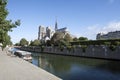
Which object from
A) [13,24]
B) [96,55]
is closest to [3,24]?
[13,24]

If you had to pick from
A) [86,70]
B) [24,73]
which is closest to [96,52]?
[86,70]

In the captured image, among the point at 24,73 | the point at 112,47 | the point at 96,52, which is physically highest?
the point at 112,47

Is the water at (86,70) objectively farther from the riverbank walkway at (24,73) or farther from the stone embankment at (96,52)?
the stone embankment at (96,52)

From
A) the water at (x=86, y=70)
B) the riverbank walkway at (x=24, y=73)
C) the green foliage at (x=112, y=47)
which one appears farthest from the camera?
the green foliage at (x=112, y=47)

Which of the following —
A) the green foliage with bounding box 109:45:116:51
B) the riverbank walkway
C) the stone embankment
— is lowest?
the riverbank walkway

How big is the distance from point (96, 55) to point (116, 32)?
9192 centimetres

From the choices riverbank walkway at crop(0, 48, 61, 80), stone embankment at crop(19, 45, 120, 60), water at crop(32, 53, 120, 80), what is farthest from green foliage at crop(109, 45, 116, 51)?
riverbank walkway at crop(0, 48, 61, 80)

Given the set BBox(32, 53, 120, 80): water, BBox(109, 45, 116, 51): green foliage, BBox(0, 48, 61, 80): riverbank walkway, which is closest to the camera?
BBox(0, 48, 61, 80): riverbank walkway

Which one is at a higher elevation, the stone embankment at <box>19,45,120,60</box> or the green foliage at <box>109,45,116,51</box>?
the green foliage at <box>109,45,116,51</box>

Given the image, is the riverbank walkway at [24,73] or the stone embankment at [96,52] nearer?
the riverbank walkway at [24,73]

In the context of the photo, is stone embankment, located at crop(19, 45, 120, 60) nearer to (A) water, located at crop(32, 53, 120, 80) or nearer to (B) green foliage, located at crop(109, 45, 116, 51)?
(B) green foliage, located at crop(109, 45, 116, 51)

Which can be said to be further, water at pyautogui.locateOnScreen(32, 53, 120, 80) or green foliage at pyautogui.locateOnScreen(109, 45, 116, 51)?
green foliage at pyautogui.locateOnScreen(109, 45, 116, 51)

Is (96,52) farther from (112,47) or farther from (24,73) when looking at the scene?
(24,73)

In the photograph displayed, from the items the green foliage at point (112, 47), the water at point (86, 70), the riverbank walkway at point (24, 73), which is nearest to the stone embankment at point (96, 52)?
the green foliage at point (112, 47)
